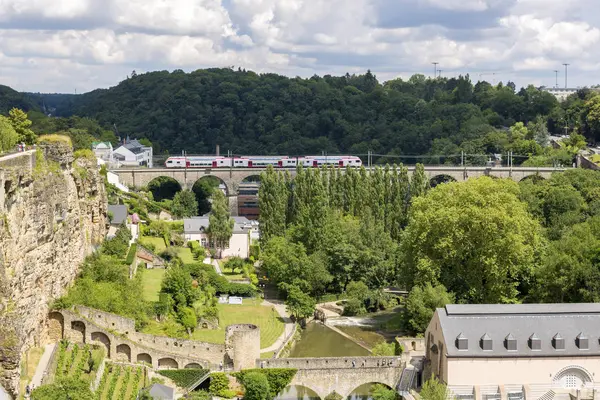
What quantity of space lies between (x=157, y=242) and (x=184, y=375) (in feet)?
92.0

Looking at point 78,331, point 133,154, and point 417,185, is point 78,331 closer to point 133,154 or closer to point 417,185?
point 417,185

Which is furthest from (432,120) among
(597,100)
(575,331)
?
(575,331)

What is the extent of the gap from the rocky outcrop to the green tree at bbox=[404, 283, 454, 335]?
16848 mm

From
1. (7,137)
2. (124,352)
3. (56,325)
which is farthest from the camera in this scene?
(7,137)

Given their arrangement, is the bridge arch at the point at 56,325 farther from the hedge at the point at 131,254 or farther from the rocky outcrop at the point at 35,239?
the hedge at the point at 131,254

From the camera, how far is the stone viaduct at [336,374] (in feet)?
125

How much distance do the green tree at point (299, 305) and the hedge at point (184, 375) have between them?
53.3 feet

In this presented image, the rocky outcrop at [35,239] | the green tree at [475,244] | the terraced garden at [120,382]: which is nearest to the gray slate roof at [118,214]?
the rocky outcrop at [35,239]

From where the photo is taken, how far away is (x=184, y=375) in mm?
37750

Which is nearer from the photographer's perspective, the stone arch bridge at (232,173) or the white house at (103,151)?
the stone arch bridge at (232,173)

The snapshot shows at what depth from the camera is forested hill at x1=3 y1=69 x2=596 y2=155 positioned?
123 m

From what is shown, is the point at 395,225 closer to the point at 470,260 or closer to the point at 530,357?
the point at 470,260

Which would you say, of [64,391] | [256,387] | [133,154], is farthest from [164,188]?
[64,391]

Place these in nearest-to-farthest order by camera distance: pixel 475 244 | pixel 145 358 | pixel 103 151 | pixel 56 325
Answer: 1. pixel 56 325
2. pixel 145 358
3. pixel 475 244
4. pixel 103 151
